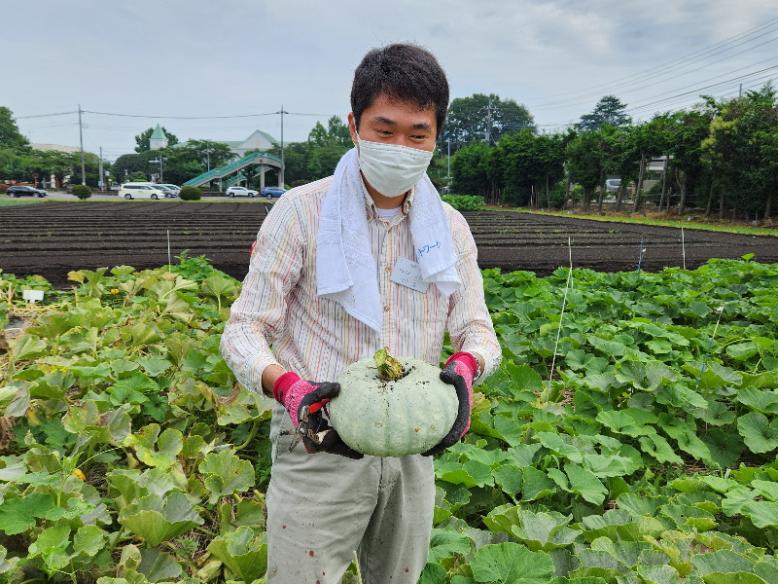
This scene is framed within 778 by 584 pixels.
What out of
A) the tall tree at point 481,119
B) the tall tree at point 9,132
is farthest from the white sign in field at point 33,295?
the tall tree at point 481,119

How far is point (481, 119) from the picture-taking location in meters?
119

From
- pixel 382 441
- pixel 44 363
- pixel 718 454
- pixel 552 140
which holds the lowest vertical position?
pixel 718 454

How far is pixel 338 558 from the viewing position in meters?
1.62

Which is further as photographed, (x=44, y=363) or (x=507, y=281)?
(x=507, y=281)

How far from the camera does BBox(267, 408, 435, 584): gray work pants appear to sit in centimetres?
157

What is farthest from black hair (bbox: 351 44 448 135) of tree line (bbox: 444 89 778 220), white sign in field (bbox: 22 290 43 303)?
tree line (bbox: 444 89 778 220)

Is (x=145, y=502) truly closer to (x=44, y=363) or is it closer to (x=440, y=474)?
(x=440, y=474)

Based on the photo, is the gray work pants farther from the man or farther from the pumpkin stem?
the pumpkin stem

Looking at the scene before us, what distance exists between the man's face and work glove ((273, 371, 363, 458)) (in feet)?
2.26

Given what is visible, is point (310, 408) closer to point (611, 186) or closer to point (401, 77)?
point (401, 77)

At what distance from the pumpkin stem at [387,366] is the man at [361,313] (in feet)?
0.44

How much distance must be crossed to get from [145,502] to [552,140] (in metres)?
36.6

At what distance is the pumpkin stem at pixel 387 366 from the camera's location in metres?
1.42

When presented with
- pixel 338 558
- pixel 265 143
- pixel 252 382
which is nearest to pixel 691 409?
pixel 338 558
